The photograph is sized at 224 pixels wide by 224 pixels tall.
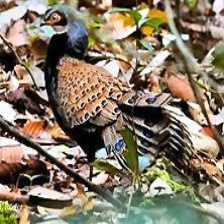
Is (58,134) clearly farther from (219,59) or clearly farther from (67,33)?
(219,59)

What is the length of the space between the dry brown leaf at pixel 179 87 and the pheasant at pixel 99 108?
4.37 feet

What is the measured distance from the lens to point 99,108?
14.9 feet

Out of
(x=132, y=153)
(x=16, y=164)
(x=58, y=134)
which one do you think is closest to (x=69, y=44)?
(x=16, y=164)

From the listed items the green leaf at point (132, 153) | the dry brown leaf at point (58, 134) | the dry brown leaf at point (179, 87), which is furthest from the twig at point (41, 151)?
the dry brown leaf at point (179, 87)

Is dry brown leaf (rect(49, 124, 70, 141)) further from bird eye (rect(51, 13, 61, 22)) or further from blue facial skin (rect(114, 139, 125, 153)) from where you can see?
blue facial skin (rect(114, 139, 125, 153))

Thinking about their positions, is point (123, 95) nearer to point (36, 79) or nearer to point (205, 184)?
point (205, 184)

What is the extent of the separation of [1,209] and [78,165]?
112 cm

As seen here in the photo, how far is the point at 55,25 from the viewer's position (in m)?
4.92

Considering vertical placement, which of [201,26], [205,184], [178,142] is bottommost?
[201,26]

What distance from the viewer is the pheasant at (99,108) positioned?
4453 mm

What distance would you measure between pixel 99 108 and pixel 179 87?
1.77 m

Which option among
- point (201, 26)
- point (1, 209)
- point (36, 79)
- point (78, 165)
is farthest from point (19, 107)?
point (201, 26)

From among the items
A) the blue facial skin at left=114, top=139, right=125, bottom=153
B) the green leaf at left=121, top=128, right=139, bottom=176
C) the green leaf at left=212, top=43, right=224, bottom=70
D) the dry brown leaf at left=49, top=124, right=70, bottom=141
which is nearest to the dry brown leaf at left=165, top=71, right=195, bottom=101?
the dry brown leaf at left=49, top=124, right=70, bottom=141

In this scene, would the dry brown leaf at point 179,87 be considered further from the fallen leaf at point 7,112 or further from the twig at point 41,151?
the twig at point 41,151
